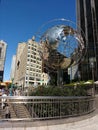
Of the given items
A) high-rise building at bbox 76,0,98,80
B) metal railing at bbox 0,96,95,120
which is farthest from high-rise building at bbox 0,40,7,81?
metal railing at bbox 0,96,95,120

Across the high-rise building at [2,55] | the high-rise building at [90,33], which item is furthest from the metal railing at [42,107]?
the high-rise building at [2,55]

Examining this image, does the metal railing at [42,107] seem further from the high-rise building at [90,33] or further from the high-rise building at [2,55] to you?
the high-rise building at [2,55]

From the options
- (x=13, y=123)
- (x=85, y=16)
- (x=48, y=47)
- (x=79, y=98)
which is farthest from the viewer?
(x=85, y=16)

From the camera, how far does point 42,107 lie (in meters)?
7.57

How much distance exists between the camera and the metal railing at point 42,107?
23.5 ft

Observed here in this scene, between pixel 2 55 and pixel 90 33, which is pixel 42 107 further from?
pixel 2 55

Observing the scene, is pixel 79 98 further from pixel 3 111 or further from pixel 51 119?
pixel 3 111

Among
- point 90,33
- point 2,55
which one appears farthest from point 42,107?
point 2,55

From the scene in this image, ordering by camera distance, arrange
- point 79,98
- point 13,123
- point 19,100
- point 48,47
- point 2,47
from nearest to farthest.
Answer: point 13,123
point 19,100
point 79,98
point 48,47
point 2,47

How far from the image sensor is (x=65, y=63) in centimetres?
1450

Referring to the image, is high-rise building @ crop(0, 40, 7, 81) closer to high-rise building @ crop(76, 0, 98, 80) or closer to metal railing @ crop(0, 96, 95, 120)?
high-rise building @ crop(76, 0, 98, 80)

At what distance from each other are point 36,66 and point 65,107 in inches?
3138

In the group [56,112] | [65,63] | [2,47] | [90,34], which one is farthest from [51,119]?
[2,47]

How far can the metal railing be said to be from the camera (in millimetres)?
7161
